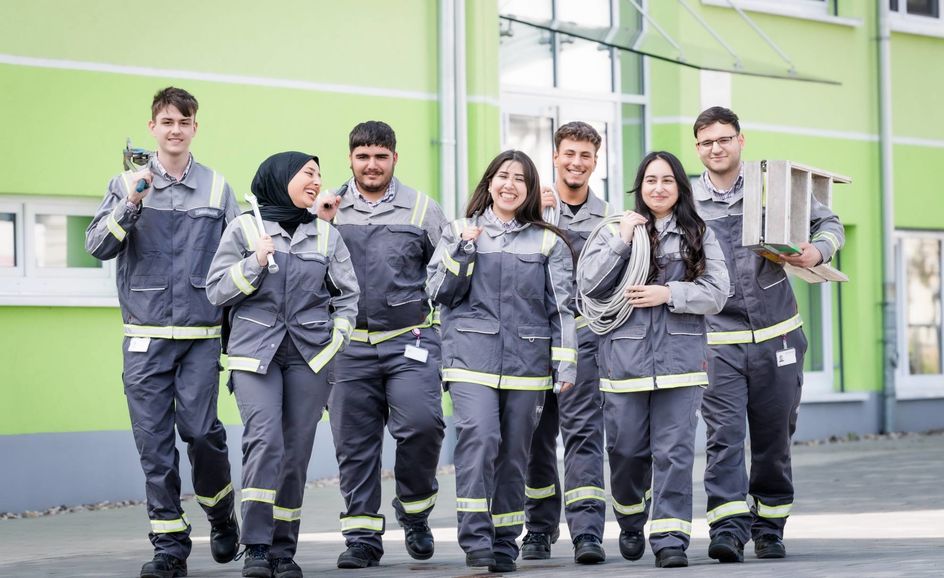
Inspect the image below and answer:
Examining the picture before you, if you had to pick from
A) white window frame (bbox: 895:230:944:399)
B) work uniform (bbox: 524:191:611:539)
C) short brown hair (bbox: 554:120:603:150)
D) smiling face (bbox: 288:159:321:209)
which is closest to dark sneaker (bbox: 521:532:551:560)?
work uniform (bbox: 524:191:611:539)

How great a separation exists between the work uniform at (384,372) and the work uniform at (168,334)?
71 centimetres

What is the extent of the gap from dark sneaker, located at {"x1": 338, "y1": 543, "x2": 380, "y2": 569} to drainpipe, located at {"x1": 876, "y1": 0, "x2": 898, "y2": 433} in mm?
10778

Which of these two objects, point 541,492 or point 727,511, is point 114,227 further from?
point 727,511

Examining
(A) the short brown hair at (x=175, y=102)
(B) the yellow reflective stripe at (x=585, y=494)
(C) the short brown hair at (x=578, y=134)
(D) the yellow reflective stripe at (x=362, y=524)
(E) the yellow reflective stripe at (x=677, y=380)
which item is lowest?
(D) the yellow reflective stripe at (x=362, y=524)

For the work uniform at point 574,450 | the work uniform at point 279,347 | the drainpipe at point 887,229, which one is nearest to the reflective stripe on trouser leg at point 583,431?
the work uniform at point 574,450

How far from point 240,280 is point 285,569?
130 centimetres

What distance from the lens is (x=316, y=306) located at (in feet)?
24.6

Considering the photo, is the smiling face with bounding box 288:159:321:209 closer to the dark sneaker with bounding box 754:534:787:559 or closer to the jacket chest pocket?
the jacket chest pocket

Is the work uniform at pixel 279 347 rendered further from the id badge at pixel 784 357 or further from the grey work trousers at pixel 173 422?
the id badge at pixel 784 357

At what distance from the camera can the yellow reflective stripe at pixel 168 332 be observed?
763 centimetres

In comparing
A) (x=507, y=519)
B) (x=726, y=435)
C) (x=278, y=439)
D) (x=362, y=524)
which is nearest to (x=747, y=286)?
(x=726, y=435)

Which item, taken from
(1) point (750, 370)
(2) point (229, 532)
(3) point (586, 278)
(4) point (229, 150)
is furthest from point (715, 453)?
(4) point (229, 150)

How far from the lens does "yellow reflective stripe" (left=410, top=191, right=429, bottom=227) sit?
834 cm

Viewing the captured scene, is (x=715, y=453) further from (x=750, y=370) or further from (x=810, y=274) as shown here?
(x=810, y=274)
